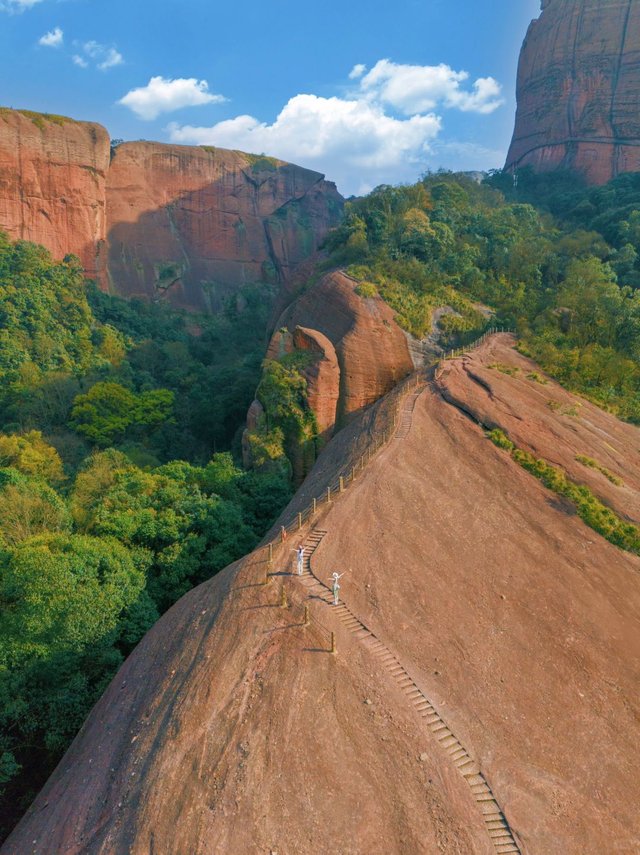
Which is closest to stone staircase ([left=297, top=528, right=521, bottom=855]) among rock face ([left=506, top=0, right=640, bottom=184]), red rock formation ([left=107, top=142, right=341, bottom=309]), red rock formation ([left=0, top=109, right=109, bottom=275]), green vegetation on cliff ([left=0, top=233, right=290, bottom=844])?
green vegetation on cliff ([left=0, top=233, right=290, bottom=844])

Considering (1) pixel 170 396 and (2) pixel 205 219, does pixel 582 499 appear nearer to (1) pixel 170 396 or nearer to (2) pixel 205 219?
(1) pixel 170 396

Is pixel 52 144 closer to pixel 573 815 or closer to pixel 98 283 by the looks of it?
pixel 98 283

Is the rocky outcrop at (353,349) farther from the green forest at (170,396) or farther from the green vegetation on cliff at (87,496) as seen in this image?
the green vegetation on cliff at (87,496)

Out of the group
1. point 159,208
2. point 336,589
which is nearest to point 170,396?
point 336,589

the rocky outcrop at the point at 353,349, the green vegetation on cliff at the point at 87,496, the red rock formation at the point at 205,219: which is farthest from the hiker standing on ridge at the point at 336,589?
the red rock formation at the point at 205,219

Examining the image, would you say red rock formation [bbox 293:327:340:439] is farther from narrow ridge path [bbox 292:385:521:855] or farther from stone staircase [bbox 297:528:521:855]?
stone staircase [bbox 297:528:521:855]
